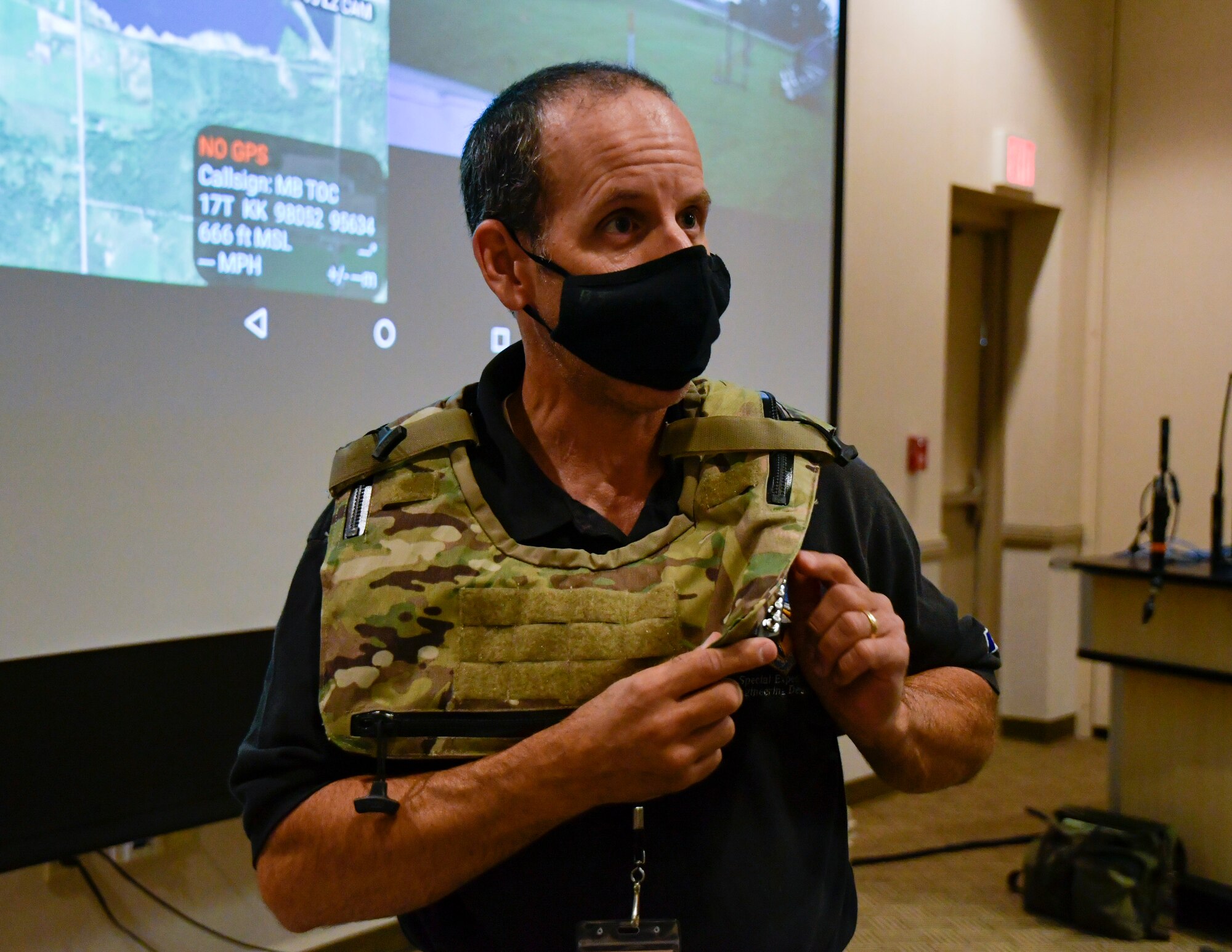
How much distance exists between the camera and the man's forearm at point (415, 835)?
2.88 feet

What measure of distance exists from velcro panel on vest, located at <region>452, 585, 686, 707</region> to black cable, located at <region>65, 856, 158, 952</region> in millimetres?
1581

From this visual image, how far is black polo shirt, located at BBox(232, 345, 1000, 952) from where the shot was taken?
3.18ft

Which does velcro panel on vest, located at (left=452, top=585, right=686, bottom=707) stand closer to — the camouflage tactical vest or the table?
the camouflage tactical vest

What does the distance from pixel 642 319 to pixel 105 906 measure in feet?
6.24

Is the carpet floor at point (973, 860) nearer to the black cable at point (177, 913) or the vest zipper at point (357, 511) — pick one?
the black cable at point (177, 913)

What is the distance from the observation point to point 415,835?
899mm

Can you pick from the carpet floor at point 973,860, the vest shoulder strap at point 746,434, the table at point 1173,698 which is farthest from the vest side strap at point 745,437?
the table at point 1173,698

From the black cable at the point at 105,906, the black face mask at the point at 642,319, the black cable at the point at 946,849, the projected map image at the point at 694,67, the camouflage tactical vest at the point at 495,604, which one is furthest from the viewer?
the black cable at the point at 946,849

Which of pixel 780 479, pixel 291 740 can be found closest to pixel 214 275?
pixel 291 740

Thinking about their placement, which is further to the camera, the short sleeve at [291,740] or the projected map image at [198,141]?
the projected map image at [198,141]

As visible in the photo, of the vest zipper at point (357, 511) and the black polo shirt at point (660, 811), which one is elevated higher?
the vest zipper at point (357, 511)

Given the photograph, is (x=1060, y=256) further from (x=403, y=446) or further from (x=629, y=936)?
(x=629, y=936)

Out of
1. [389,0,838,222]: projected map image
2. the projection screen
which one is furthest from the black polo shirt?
[389,0,838,222]: projected map image

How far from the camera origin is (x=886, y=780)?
3.63 ft
